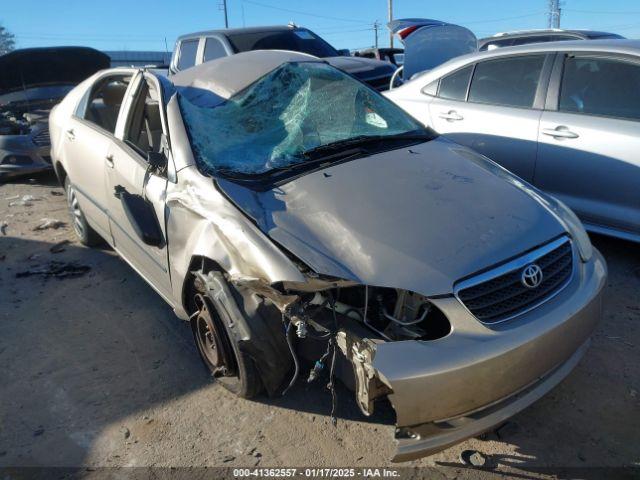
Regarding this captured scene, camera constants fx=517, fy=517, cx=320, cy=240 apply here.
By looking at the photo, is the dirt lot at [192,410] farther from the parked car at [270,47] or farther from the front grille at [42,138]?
the parked car at [270,47]

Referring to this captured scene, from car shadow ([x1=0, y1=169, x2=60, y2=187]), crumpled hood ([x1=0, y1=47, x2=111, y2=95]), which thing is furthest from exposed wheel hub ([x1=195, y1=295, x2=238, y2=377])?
crumpled hood ([x1=0, y1=47, x2=111, y2=95])

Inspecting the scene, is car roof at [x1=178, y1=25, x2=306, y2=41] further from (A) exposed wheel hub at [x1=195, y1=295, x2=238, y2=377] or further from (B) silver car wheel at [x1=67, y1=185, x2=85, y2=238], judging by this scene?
(A) exposed wheel hub at [x1=195, y1=295, x2=238, y2=377]

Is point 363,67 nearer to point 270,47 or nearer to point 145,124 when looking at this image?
point 270,47

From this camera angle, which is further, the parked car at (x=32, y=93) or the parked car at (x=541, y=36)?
the parked car at (x=541, y=36)

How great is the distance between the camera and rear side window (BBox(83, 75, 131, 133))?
13.7ft

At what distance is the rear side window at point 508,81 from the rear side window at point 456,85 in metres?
0.07

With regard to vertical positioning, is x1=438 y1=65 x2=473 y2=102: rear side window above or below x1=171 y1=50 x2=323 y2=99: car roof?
below

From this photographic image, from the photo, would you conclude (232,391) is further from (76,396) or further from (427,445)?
(427,445)

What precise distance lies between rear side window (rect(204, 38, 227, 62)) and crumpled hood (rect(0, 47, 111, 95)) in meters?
1.65

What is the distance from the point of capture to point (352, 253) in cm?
220

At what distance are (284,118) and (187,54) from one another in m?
5.93

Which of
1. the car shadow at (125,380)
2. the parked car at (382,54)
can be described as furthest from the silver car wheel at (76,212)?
the parked car at (382,54)

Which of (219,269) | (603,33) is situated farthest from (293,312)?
(603,33)

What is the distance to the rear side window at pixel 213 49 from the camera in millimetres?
7539
